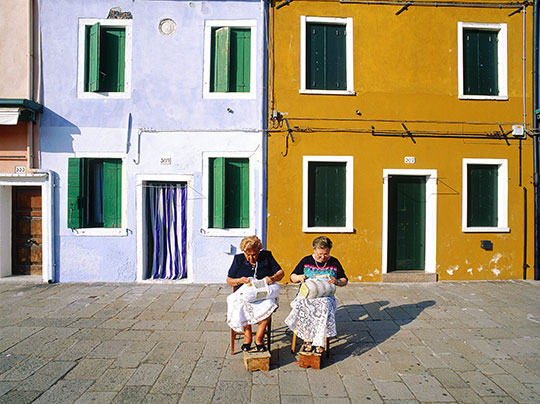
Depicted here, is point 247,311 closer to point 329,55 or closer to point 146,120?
point 146,120

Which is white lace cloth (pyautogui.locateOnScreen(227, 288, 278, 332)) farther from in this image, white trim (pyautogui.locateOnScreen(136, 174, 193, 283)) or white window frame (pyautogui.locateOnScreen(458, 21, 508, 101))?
white window frame (pyautogui.locateOnScreen(458, 21, 508, 101))

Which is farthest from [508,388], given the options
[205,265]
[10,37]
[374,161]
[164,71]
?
[10,37]

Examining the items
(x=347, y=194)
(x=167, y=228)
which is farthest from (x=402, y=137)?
(x=167, y=228)

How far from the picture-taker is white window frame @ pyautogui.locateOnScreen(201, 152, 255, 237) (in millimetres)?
7750

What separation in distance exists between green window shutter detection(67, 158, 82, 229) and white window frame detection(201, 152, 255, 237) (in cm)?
262

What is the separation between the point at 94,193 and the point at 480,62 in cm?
911

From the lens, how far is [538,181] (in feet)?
26.5

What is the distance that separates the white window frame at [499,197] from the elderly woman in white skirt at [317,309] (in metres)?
5.10

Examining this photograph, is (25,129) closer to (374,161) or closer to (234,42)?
(234,42)

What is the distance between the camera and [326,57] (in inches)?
316

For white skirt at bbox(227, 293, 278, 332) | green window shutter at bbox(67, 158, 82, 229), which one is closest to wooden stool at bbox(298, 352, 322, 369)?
white skirt at bbox(227, 293, 278, 332)

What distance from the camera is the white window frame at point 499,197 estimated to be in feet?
26.2

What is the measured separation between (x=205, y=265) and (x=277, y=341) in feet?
11.2

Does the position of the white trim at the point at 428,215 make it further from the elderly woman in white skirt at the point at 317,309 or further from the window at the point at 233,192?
the elderly woman in white skirt at the point at 317,309
